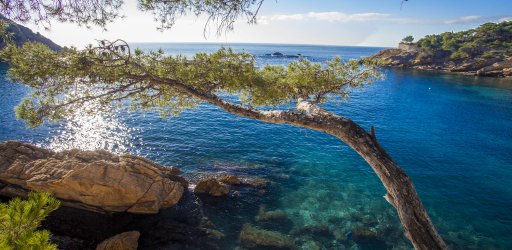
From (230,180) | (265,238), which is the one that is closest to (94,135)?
(230,180)

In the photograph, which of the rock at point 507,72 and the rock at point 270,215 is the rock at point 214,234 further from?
the rock at point 507,72

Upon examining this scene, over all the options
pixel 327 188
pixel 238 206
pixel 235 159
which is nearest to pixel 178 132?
pixel 235 159

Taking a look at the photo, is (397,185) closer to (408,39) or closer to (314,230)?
(314,230)

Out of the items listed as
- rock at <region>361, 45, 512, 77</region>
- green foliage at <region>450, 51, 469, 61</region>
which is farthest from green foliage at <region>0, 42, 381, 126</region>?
green foliage at <region>450, 51, 469, 61</region>

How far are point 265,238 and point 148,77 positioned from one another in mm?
10399

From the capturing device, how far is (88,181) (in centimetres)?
1483

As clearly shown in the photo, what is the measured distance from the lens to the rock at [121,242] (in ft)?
42.3

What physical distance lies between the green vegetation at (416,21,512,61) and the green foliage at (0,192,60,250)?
108m

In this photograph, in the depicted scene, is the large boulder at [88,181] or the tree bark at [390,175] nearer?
the tree bark at [390,175]

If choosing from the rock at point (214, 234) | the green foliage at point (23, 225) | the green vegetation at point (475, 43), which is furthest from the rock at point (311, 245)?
the green vegetation at point (475, 43)

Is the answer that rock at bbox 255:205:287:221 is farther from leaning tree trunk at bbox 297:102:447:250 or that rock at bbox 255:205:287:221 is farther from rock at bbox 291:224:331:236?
leaning tree trunk at bbox 297:102:447:250

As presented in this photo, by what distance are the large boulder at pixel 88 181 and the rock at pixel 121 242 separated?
7.60 ft

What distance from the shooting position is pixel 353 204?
61.5 ft

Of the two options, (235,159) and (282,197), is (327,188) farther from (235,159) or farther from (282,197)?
(235,159)
